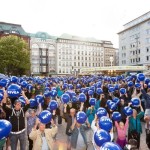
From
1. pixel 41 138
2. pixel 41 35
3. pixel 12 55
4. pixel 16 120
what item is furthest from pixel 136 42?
pixel 41 138

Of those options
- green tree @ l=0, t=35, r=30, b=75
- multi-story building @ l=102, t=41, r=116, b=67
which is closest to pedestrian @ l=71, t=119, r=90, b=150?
green tree @ l=0, t=35, r=30, b=75

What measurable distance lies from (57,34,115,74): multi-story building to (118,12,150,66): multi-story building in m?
21.3

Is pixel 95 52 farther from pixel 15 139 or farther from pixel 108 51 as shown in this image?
pixel 15 139

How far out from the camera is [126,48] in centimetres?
7725

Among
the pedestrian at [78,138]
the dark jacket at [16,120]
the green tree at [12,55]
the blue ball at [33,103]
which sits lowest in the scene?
the pedestrian at [78,138]

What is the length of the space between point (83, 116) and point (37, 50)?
291ft

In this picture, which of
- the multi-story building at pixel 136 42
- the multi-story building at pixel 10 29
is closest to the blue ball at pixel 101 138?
the multi-story building at pixel 136 42

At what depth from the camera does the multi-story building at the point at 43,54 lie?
9306 centimetres

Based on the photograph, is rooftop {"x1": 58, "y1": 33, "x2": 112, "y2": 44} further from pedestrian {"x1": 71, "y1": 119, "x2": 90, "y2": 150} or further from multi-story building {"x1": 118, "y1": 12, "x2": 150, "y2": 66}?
pedestrian {"x1": 71, "y1": 119, "x2": 90, "y2": 150}

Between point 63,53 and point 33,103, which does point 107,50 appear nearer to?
point 63,53

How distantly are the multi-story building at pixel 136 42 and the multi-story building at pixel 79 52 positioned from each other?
21316 mm

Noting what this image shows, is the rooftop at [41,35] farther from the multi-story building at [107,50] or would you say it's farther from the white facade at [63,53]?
the multi-story building at [107,50]

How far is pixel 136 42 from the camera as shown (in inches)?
2795

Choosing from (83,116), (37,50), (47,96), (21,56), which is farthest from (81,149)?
(37,50)
